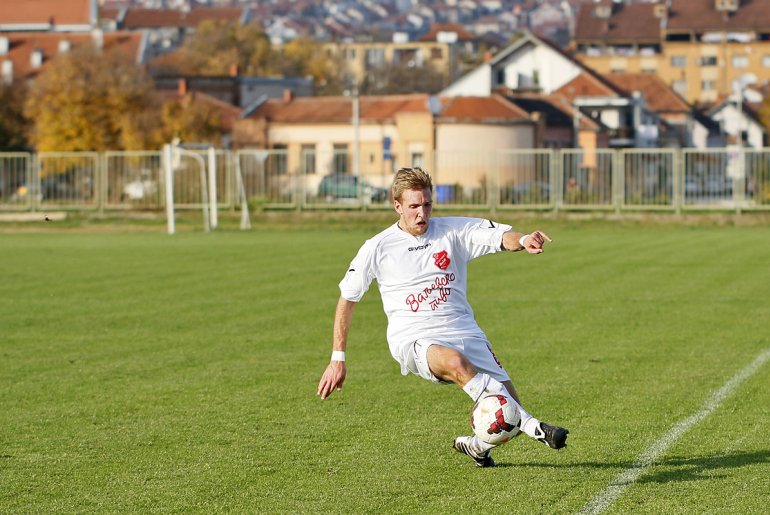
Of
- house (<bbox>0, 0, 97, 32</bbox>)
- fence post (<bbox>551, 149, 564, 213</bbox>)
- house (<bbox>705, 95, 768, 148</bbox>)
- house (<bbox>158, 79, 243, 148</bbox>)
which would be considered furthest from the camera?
house (<bbox>0, 0, 97, 32</bbox>)

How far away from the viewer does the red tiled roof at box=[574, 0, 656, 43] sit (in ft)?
560

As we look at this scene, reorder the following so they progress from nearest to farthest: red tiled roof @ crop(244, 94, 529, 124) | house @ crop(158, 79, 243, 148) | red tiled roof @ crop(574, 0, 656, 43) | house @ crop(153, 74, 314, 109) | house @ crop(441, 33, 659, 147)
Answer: red tiled roof @ crop(244, 94, 529, 124) < house @ crop(158, 79, 243, 148) < house @ crop(441, 33, 659, 147) < house @ crop(153, 74, 314, 109) < red tiled roof @ crop(574, 0, 656, 43)

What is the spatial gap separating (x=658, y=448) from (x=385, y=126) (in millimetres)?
65110

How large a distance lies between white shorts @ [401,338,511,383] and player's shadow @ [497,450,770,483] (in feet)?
2.00

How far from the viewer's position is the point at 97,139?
7300cm

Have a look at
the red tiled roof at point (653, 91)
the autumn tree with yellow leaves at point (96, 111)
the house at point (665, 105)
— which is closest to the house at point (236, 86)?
the red tiled roof at point (653, 91)

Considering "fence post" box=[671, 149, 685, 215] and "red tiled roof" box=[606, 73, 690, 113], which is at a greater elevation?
"red tiled roof" box=[606, 73, 690, 113]

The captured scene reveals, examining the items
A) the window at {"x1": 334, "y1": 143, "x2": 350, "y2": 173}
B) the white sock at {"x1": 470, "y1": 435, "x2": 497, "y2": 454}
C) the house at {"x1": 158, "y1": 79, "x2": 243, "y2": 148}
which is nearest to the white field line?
the white sock at {"x1": 470, "y1": 435, "x2": 497, "y2": 454}

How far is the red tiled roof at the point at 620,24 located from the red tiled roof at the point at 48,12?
209 ft

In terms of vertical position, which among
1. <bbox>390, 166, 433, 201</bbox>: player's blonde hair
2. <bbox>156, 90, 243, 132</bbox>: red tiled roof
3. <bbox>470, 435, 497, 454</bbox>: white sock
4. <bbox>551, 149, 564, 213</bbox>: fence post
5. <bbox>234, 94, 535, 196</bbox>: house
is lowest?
<bbox>470, 435, 497, 454</bbox>: white sock

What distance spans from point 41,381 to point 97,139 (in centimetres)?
6165

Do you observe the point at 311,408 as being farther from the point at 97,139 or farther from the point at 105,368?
the point at 97,139

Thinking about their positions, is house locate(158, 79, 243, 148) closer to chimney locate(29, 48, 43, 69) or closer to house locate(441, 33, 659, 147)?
house locate(441, 33, 659, 147)

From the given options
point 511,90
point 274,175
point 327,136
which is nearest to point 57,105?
point 327,136
